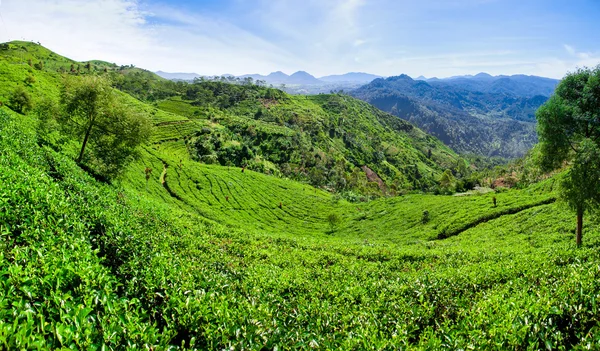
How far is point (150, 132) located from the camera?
147 feet

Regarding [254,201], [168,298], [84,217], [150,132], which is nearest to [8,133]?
[150,132]

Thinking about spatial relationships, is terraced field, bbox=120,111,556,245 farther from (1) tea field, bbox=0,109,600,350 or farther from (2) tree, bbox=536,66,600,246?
(1) tea field, bbox=0,109,600,350

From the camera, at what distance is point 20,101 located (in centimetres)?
6009

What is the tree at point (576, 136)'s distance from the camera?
25.8m

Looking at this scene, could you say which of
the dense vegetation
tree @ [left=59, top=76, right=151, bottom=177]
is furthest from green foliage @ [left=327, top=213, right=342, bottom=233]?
tree @ [left=59, top=76, right=151, bottom=177]

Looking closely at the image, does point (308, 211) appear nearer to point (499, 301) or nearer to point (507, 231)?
point (507, 231)

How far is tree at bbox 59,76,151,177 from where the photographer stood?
134 ft

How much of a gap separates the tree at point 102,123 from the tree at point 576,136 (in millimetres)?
49437

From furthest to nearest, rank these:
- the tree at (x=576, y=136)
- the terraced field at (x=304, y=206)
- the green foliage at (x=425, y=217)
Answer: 1. the green foliage at (x=425, y=217)
2. the terraced field at (x=304, y=206)
3. the tree at (x=576, y=136)

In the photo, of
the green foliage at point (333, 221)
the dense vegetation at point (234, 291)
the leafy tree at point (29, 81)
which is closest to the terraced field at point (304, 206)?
the green foliage at point (333, 221)

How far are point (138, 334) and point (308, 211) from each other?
81.9m

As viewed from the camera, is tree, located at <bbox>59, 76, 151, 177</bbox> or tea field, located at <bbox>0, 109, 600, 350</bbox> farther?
tree, located at <bbox>59, 76, 151, 177</bbox>

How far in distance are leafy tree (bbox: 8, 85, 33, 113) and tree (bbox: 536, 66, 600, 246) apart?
3377 inches

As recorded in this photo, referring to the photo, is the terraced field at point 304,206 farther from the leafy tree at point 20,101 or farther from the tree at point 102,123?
the leafy tree at point 20,101
